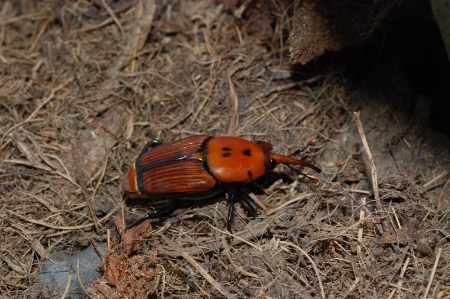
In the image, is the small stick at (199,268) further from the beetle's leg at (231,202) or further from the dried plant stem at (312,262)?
the dried plant stem at (312,262)

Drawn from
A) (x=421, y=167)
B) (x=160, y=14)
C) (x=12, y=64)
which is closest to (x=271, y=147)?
(x=421, y=167)

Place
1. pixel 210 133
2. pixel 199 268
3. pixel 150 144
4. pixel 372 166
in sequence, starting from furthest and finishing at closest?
pixel 210 133
pixel 150 144
pixel 372 166
pixel 199 268

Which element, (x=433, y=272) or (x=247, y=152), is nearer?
(x=433, y=272)

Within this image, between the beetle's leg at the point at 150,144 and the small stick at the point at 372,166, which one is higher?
the small stick at the point at 372,166

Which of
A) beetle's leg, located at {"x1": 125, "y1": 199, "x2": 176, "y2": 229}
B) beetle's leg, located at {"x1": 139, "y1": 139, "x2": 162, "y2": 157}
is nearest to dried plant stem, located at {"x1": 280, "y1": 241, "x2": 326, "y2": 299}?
beetle's leg, located at {"x1": 125, "y1": 199, "x2": 176, "y2": 229}

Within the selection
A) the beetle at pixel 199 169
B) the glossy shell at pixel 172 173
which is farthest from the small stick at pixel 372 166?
the glossy shell at pixel 172 173

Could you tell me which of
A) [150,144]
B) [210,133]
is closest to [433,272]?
[210,133]

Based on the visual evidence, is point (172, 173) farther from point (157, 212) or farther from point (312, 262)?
point (312, 262)
